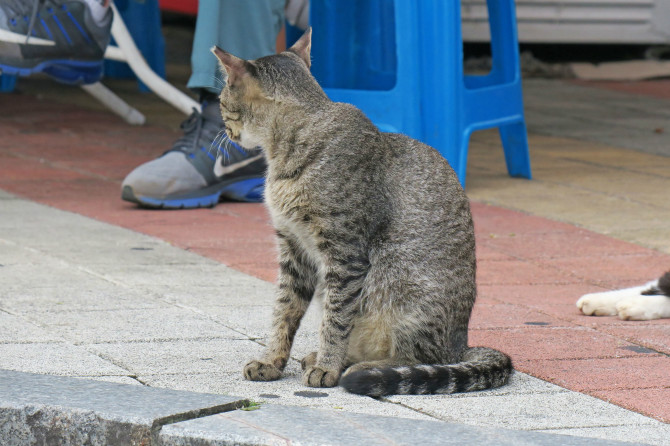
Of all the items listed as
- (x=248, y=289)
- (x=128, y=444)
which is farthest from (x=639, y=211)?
(x=128, y=444)

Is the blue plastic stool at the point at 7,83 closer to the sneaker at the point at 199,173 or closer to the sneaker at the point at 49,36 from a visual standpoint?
the sneaker at the point at 49,36

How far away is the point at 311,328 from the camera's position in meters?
3.40

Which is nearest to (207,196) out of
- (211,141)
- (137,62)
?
(211,141)

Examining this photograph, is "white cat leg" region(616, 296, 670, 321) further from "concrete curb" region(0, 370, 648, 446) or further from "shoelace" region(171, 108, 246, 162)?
"shoelace" region(171, 108, 246, 162)

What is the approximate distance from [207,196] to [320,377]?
8.56ft

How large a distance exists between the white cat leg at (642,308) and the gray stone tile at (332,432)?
138cm

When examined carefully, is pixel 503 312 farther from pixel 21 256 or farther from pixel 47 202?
pixel 47 202

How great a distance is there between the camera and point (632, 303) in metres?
3.53

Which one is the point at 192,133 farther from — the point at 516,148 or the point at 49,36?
the point at 516,148

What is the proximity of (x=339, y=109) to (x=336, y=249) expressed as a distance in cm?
45

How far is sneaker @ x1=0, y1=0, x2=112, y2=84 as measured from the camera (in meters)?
5.41

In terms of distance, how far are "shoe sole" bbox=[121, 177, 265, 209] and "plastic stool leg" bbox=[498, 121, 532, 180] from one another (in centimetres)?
148

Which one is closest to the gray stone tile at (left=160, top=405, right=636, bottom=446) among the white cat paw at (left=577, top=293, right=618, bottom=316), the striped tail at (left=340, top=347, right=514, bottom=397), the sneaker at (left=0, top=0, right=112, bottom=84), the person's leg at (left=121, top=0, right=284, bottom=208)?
the striped tail at (left=340, top=347, right=514, bottom=397)

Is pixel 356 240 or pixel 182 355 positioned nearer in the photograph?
pixel 356 240
